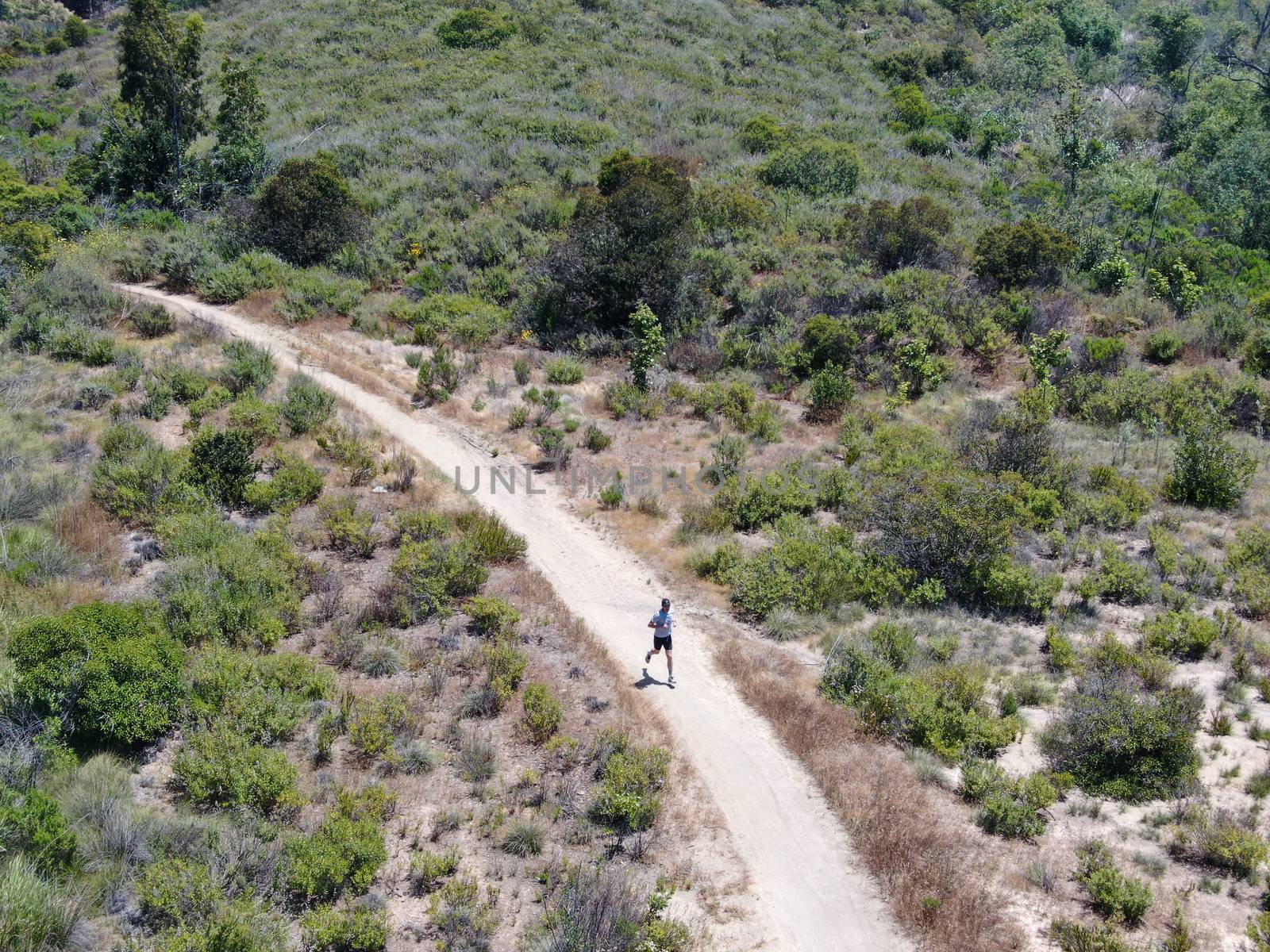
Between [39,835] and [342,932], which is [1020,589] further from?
[39,835]

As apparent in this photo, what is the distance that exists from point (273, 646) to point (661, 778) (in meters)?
5.51

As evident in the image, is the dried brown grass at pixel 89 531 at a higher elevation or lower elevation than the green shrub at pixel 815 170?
lower

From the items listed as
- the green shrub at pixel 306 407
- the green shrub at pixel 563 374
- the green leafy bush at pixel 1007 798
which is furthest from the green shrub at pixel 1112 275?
the green shrub at pixel 306 407

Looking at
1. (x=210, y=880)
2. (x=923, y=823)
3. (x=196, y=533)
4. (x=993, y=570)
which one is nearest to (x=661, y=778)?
(x=923, y=823)

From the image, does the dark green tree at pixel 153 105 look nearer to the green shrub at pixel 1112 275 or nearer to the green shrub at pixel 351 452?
the green shrub at pixel 351 452

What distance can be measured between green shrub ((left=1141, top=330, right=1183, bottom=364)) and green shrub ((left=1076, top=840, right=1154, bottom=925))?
1767cm

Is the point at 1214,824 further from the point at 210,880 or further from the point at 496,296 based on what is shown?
the point at 496,296

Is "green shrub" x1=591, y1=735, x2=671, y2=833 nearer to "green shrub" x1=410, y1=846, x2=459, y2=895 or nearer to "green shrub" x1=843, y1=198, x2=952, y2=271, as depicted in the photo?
"green shrub" x1=410, y1=846, x2=459, y2=895

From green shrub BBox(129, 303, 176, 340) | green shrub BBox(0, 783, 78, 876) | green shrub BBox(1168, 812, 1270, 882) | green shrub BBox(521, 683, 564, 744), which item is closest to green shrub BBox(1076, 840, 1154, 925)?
green shrub BBox(1168, 812, 1270, 882)

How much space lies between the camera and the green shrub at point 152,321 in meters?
20.1

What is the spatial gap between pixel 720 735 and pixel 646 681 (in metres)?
1.40

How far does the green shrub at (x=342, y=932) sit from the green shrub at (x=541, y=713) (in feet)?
10.0

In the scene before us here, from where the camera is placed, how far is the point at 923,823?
9.15m

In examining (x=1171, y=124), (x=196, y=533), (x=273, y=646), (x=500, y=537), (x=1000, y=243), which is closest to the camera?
(x=273, y=646)
